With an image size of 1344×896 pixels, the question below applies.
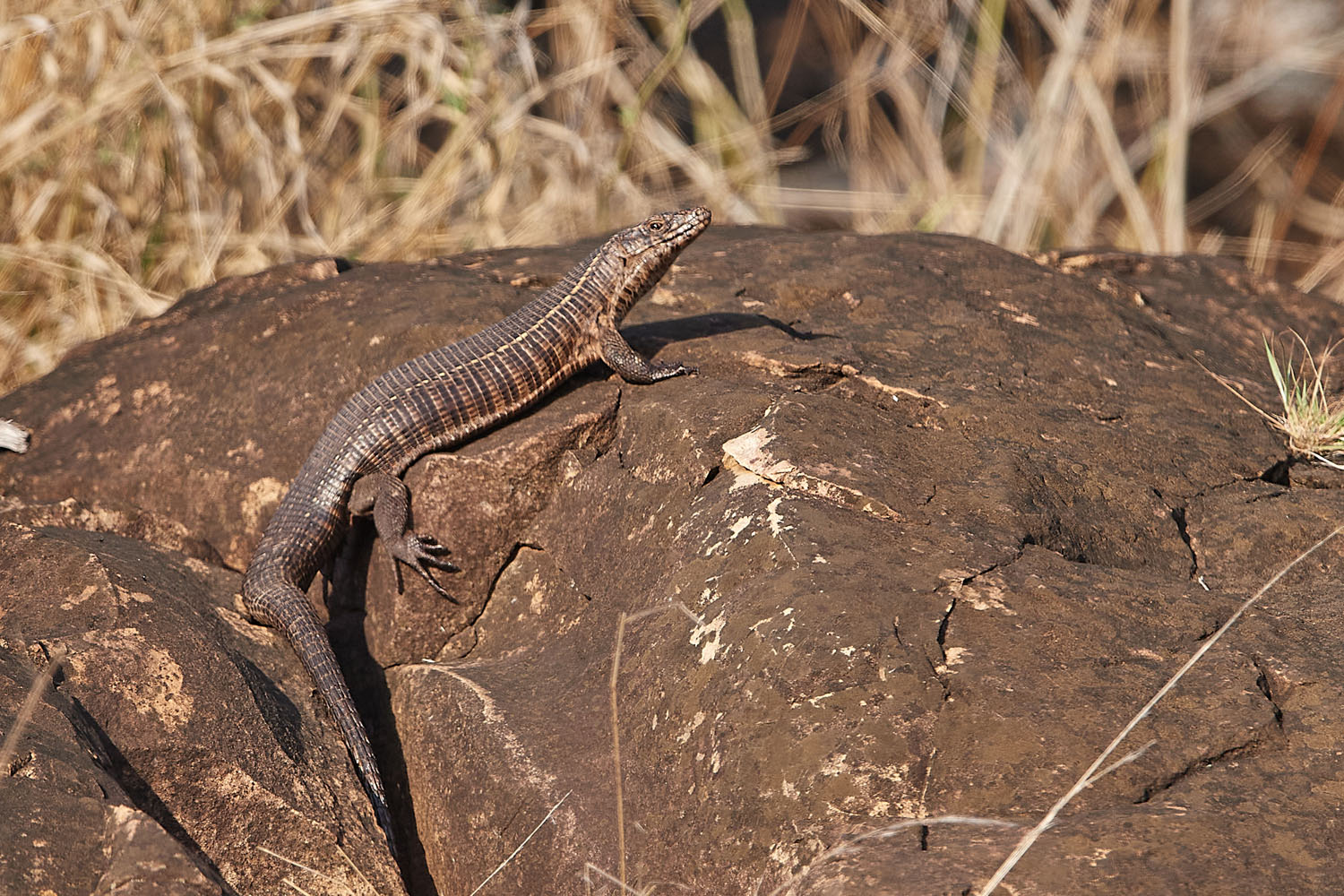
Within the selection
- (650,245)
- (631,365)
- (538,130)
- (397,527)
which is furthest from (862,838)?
(538,130)

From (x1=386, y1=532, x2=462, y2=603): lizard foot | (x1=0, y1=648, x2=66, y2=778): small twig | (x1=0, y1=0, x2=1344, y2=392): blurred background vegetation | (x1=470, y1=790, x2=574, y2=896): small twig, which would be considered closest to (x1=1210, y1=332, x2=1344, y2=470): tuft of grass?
(x1=0, y1=0, x2=1344, y2=392): blurred background vegetation

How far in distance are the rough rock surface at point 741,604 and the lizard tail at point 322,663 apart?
8 centimetres

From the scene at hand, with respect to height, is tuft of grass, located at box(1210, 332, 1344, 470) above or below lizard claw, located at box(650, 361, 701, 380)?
below

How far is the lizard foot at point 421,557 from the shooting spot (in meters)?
4.76

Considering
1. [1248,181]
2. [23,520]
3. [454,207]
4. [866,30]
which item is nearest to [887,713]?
[23,520]

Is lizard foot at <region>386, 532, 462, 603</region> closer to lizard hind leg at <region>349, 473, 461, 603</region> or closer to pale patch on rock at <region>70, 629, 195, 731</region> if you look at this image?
lizard hind leg at <region>349, 473, 461, 603</region>

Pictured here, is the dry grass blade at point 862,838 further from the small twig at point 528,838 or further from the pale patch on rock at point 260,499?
the pale patch on rock at point 260,499

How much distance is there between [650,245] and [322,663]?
98.1 inches

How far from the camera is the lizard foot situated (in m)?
4.76

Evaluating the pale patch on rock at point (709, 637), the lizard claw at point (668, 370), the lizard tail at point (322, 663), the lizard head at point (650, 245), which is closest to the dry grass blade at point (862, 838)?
the pale patch on rock at point (709, 637)

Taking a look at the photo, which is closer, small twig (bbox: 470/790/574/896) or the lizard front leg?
small twig (bbox: 470/790/574/896)

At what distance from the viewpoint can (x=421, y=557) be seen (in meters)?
4.75

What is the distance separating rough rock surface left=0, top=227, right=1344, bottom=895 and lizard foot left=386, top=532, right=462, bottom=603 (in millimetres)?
65

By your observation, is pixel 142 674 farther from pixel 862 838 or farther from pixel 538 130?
pixel 538 130
